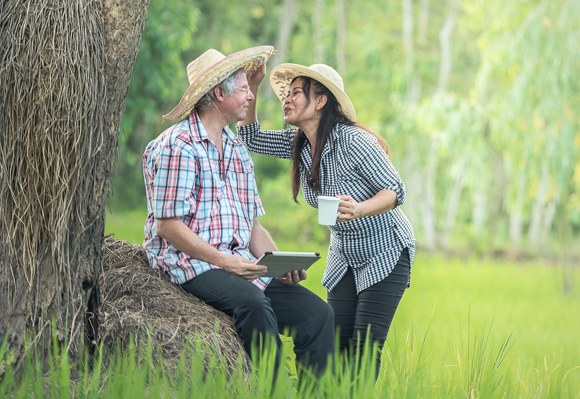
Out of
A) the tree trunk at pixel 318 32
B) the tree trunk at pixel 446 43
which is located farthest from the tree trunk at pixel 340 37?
the tree trunk at pixel 446 43

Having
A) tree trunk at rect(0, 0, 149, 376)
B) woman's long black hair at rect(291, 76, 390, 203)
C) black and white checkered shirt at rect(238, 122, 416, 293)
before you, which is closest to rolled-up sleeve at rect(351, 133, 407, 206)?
black and white checkered shirt at rect(238, 122, 416, 293)

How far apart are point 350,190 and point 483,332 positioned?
87cm

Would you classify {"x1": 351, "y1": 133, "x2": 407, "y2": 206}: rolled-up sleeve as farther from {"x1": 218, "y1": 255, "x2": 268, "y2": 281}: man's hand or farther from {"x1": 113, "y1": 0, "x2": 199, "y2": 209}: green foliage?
{"x1": 113, "y1": 0, "x2": 199, "y2": 209}: green foliage

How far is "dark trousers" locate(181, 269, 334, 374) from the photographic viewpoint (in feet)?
8.78

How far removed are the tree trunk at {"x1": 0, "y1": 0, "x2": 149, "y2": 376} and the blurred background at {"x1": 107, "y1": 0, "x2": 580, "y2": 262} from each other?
1643 millimetres

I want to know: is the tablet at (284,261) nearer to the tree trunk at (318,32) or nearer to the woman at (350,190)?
the woman at (350,190)

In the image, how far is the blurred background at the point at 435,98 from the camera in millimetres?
9727

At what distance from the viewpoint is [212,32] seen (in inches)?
776

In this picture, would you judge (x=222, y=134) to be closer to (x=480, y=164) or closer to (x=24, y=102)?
(x=24, y=102)

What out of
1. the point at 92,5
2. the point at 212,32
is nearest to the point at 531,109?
the point at 92,5

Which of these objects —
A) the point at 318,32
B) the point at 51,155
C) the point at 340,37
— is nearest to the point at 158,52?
the point at 340,37

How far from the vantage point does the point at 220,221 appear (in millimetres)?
2869

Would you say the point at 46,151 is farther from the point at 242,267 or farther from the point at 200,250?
the point at 242,267

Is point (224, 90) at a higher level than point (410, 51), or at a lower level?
lower
